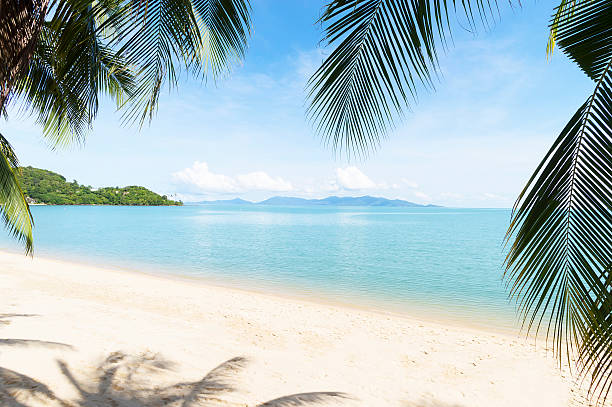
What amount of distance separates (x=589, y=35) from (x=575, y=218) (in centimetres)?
105

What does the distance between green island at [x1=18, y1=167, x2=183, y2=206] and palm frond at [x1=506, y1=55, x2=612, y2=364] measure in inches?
3759

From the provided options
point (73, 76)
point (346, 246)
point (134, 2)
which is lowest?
point (346, 246)

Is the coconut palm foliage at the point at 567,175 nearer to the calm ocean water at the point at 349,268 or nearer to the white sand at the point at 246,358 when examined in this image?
the white sand at the point at 246,358

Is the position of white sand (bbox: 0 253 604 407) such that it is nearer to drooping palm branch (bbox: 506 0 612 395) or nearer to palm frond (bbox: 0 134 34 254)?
palm frond (bbox: 0 134 34 254)

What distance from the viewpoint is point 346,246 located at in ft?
96.9

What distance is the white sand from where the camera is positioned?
362cm

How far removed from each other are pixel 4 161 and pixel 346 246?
26578 mm

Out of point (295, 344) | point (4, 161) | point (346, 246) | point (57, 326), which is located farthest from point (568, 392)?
point (346, 246)

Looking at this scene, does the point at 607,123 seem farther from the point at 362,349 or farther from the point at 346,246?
the point at 346,246

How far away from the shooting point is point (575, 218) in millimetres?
1683

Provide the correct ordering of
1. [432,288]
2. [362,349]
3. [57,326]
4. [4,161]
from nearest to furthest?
1. [4,161]
2. [57,326]
3. [362,349]
4. [432,288]

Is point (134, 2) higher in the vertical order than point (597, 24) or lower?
higher

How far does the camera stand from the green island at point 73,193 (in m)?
99.5

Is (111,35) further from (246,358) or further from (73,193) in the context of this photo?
(73,193)
